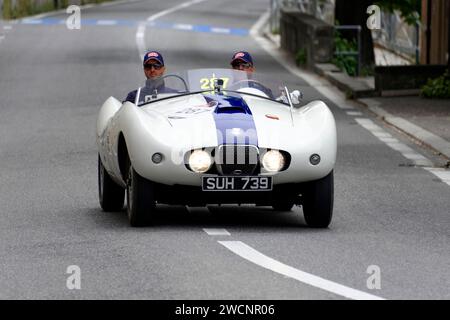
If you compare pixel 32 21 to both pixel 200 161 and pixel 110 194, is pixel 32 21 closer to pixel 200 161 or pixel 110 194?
pixel 110 194

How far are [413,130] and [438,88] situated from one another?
17.6 feet

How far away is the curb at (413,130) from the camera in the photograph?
2009 centimetres

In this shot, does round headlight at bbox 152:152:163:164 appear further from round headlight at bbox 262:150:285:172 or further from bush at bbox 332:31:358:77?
bush at bbox 332:31:358:77

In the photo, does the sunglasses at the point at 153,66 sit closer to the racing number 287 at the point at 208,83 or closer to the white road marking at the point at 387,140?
the racing number 287 at the point at 208,83

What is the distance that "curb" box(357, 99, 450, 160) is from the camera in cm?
2009

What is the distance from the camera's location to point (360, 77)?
3319cm

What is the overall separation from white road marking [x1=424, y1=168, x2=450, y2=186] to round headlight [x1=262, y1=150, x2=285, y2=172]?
181 inches

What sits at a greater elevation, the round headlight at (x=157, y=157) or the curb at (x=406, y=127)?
the round headlight at (x=157, y=157)

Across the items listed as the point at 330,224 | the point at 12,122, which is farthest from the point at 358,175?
the point at 12,122

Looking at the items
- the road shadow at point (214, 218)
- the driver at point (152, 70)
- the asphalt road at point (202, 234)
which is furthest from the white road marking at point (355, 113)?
the driver at point (152, 70)

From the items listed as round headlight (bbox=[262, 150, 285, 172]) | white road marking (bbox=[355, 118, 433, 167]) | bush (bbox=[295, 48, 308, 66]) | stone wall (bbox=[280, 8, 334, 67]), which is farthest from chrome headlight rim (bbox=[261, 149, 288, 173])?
bush (bbox=[295, 48, 308, 66])

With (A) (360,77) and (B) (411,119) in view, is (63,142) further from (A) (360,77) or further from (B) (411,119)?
(A) (360,77)

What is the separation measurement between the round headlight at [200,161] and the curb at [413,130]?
24.1 feet
